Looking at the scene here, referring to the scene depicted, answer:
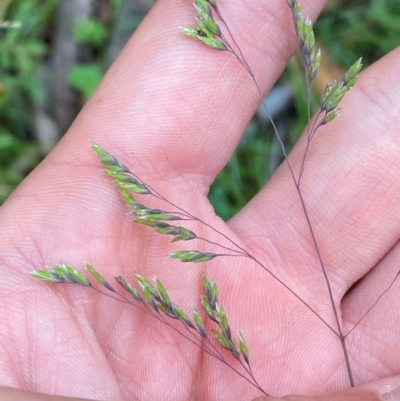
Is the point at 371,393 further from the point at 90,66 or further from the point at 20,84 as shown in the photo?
the point at 20,84

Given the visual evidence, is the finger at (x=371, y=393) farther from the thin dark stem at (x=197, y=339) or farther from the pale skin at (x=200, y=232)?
the thin dark stem at (x=197, y=339)

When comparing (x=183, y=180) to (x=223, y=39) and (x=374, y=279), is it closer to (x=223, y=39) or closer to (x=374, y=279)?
(x=223, y=39)

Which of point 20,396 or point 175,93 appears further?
point 175,93

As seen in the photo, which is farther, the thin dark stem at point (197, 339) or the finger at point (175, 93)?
the finger at point (175, 93)

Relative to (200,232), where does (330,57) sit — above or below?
above

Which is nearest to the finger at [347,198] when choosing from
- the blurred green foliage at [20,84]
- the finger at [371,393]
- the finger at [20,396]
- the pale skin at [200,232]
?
the pale skin at [200,232]

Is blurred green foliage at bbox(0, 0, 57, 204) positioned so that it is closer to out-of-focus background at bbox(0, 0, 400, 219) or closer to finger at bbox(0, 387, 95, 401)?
out-of-focus background at bbox(0, 0, 400, 219)

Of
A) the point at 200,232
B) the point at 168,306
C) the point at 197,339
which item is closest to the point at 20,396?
the point at 168,306

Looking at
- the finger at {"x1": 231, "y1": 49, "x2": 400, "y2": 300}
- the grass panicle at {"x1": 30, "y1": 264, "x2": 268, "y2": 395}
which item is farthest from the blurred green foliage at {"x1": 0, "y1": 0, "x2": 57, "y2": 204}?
the finger at {"x1": 231, "y1": 49, "x2": 400, "y2": 300}
